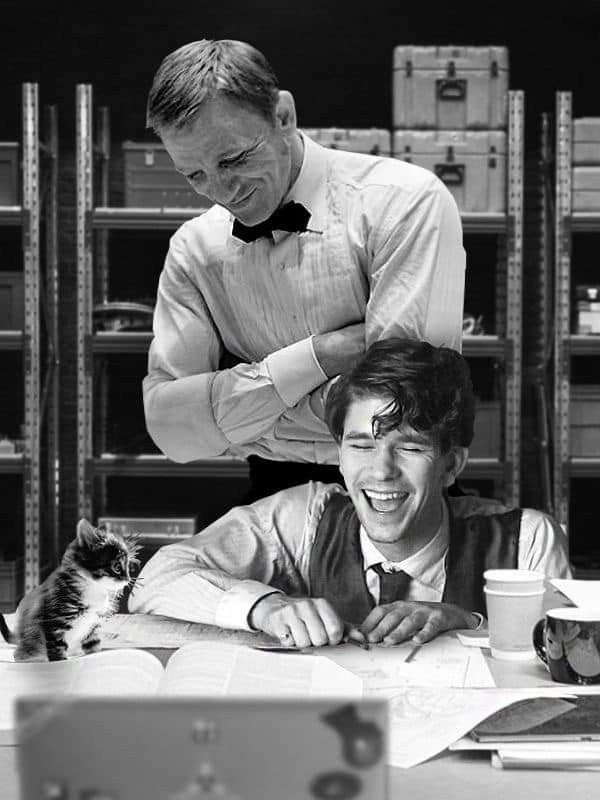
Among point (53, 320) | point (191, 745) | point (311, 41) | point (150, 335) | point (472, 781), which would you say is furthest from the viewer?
point (311, 41)

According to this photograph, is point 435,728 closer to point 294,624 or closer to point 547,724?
point 547,724

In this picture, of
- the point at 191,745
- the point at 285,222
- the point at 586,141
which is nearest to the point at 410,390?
the point at 285,222

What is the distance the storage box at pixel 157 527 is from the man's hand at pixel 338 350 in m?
2.47

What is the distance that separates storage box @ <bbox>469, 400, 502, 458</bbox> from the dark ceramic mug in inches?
115

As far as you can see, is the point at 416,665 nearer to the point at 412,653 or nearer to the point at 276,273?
the point at 412,653

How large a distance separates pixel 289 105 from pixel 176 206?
2.57 m

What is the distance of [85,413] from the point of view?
426 centimetres

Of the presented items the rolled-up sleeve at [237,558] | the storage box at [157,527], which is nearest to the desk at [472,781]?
the rolled-up sleeve at [237,558]

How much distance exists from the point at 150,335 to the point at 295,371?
8.01 feet

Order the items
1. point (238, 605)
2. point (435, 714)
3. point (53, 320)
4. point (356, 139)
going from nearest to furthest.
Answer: point (435, 714), point (238, 605), point (356, 139), point (53, 320)

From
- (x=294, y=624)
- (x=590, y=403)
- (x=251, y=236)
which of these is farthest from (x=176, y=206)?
(x=294, y=624)

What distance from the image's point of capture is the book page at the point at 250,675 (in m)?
1.16

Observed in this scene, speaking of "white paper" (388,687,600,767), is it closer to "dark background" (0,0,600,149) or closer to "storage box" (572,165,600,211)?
"storage box" (572,165,600,211)

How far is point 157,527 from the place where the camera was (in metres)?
4.22
